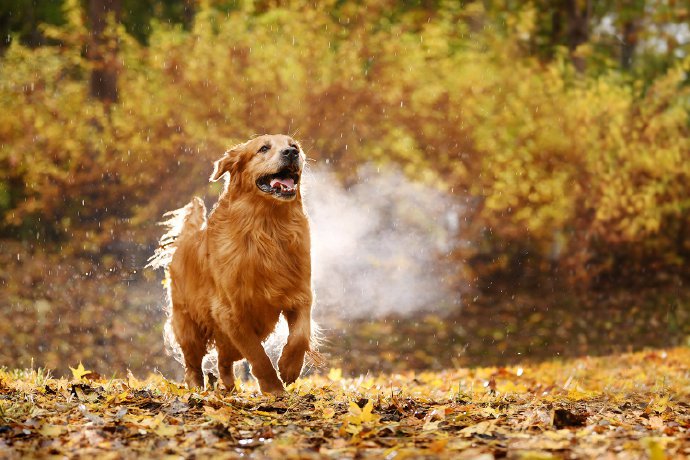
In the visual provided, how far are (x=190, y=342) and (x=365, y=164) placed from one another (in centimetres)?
847

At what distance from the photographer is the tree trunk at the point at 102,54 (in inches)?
532

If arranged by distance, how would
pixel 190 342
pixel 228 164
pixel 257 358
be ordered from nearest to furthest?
pixel 257 358, pixel 228 164, pixel 190 342

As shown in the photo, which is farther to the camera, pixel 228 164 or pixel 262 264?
pixel 228 164

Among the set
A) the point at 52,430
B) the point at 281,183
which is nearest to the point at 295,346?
the point at 281,183

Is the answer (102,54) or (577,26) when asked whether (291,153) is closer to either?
(102,54)

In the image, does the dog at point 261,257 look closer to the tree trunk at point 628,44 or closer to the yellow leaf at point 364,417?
the yellow leaf at point 364,417

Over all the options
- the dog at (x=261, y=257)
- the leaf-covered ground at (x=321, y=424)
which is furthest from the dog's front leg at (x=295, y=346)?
the leaf-covered ground at (x=321, y=424)

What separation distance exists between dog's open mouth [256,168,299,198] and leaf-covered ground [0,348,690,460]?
1.20 metres

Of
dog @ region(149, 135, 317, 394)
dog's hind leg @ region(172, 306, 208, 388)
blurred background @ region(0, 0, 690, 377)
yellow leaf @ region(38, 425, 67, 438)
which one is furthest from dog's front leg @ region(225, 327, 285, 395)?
blurred background @ region(0, 0, 690, 377)

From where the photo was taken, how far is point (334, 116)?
1356 centimetres

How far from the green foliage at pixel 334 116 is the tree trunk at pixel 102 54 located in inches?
7.9

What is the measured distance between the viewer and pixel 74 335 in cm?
1209

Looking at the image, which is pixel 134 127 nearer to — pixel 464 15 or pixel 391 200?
pixel 391 200

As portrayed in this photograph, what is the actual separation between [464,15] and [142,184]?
6358mm
